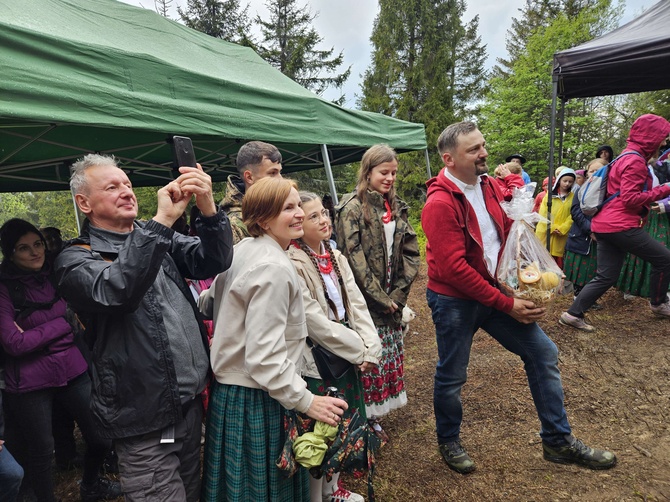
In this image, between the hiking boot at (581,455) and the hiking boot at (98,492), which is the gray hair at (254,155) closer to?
the hiking boot at (98,492)

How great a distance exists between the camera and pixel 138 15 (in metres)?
3.90

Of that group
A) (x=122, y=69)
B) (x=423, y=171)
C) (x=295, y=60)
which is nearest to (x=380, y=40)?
(x=295, y=60)

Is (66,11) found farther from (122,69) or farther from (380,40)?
(380,40)

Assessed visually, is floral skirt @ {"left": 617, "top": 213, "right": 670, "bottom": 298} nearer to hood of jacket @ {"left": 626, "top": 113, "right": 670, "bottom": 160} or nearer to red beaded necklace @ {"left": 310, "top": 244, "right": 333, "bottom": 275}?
hood of jacket @ {"left": 626, "top": 113, "right": 670, "bottom": 160}

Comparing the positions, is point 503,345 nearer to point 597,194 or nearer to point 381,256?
point 381,256

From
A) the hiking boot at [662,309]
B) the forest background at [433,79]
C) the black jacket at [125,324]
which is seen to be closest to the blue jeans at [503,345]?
the black jacket at [125,324]

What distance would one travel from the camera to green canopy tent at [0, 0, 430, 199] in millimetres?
2010

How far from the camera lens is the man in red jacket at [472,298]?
219 centimetres

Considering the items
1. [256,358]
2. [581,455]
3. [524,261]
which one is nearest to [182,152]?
[256,358]

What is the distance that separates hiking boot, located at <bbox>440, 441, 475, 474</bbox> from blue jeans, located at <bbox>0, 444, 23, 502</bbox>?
2.19m

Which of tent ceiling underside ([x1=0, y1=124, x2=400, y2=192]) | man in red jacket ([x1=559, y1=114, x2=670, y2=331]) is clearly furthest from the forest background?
man in red jacket ([x1=559, y1=114, x2=670, y2=331])

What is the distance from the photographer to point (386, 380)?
113 inches

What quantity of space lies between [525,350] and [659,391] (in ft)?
5.76

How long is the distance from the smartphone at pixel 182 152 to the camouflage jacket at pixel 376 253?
1.42 meters
